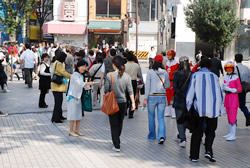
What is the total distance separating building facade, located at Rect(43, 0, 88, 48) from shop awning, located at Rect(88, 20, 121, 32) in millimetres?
804

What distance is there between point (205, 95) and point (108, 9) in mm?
35921

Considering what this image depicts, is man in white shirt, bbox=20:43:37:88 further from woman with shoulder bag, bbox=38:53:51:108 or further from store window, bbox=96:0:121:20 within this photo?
store window, bbox=96:0:121:20

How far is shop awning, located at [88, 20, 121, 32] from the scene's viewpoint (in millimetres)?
39719

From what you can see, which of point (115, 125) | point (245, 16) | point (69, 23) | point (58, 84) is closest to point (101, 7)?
point (69, 23)

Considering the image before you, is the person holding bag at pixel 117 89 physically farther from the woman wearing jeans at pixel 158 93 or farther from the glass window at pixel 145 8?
the glass window at pixel 145 8

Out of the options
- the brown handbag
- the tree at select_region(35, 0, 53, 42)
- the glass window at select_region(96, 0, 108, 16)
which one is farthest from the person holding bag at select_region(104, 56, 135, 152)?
the tree at select_region(35, 0, 53, 42)

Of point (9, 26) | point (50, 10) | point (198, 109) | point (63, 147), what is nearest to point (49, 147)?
point (63, 147)

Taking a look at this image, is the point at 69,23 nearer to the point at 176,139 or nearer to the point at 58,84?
the point at 58,84

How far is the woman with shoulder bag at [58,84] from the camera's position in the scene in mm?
9383

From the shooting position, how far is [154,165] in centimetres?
624

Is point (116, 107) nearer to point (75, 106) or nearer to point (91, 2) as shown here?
point (75, 106)

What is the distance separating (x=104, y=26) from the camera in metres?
40.0

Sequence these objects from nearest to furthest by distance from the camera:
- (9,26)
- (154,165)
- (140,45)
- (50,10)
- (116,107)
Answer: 1. (154,165)
2. (116,107)
3. (9,26)
4. (140,45)
5. (50,10)

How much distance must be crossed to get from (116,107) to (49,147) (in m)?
1.52
